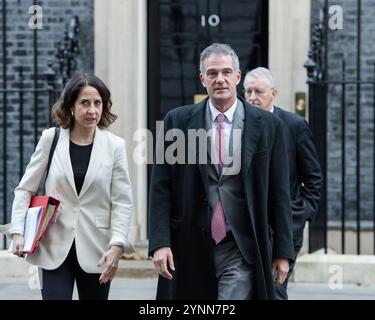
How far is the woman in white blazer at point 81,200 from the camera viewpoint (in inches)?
196

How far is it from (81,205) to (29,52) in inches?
194

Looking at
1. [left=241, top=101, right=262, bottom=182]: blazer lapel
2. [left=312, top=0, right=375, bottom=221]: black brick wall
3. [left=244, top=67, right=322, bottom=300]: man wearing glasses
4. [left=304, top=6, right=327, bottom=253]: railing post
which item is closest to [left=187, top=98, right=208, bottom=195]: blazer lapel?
[left=241, top=101, right=262, bottom=182]: blazer lapel

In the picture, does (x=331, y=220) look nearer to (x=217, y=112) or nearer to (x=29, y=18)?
(x=29, y=18)

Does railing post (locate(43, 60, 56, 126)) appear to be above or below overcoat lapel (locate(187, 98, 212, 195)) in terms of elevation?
above

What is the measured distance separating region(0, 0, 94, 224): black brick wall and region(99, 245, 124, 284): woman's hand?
4795 mm

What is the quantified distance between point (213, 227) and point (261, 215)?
0.24 m

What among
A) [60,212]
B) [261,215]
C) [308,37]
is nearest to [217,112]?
[261,215]

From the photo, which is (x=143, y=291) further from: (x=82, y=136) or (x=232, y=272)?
(x=232, y=272)

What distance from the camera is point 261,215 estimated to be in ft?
15.1

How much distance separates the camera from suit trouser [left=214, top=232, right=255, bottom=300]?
4590 millimetres

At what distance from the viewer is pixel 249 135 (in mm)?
4648

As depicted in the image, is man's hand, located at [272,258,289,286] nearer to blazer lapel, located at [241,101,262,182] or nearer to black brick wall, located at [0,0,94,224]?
blazer lapel, located at [241,101,262,182]

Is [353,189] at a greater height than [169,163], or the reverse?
[169,163]
